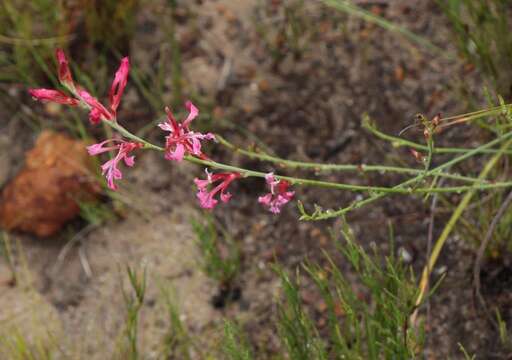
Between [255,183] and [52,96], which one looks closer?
[52,96]

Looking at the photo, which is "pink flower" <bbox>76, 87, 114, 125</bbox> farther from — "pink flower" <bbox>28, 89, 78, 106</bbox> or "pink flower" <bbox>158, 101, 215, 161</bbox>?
"pink flower" <bbox>158, 101, 215, 161</bbox>

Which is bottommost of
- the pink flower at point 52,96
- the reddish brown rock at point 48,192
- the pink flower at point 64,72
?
the reddish brown rock at point 48,192

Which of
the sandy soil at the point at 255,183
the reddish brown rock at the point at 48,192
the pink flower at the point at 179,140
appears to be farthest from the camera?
the reddish brown rock at the point at 48,192

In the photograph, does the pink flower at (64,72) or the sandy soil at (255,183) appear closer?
the pink flower at (64,72)

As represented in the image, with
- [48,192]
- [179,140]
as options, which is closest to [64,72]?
[179,140]

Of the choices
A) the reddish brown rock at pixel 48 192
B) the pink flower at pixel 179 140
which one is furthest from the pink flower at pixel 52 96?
the reddish brown rock at pixel 48 192

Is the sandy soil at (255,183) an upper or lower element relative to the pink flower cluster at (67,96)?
lower

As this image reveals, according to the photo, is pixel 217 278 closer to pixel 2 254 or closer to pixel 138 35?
pixel 2 254

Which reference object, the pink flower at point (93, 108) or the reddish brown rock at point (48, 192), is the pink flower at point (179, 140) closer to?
the pink flower at point (93, 108)

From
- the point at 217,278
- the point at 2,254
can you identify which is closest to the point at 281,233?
the point at 217,278

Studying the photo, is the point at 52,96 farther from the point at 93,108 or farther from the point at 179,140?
the point at 179,140
